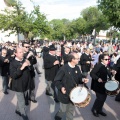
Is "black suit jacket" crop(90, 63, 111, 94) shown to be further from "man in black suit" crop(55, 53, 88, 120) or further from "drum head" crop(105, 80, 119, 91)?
"man in black suit" crop(55, 53, 88, 120)

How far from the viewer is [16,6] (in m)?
26.6

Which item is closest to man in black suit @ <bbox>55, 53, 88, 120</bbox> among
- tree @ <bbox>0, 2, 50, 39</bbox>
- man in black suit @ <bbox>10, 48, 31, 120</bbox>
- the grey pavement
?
man in black suit @ <bbox>10, 48, 31, 120</bbox>

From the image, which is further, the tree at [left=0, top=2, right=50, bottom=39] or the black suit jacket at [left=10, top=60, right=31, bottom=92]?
the tree at [left=0, top=2, right=50, bottom=39]

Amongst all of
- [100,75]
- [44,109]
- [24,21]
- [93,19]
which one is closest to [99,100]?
[100,75]

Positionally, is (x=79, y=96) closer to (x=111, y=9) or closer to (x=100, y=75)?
(x=100, y=75)

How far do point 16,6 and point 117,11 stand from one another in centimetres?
1583

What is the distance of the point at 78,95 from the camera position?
4.29 m

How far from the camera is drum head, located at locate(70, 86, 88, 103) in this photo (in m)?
4.23

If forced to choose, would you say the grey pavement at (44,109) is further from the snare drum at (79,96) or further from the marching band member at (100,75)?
the snare drum at (79,96)

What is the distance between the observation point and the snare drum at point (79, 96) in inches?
166

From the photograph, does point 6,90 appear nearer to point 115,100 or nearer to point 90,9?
point 115,100

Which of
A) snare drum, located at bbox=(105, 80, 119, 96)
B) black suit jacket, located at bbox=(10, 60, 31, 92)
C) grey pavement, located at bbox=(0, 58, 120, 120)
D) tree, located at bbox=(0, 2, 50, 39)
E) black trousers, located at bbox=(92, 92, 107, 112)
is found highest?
tree, located at bbox=(0, 2, 50, 39)

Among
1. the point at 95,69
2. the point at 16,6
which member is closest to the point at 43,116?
the point at 95,69

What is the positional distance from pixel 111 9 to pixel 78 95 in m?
11.8
